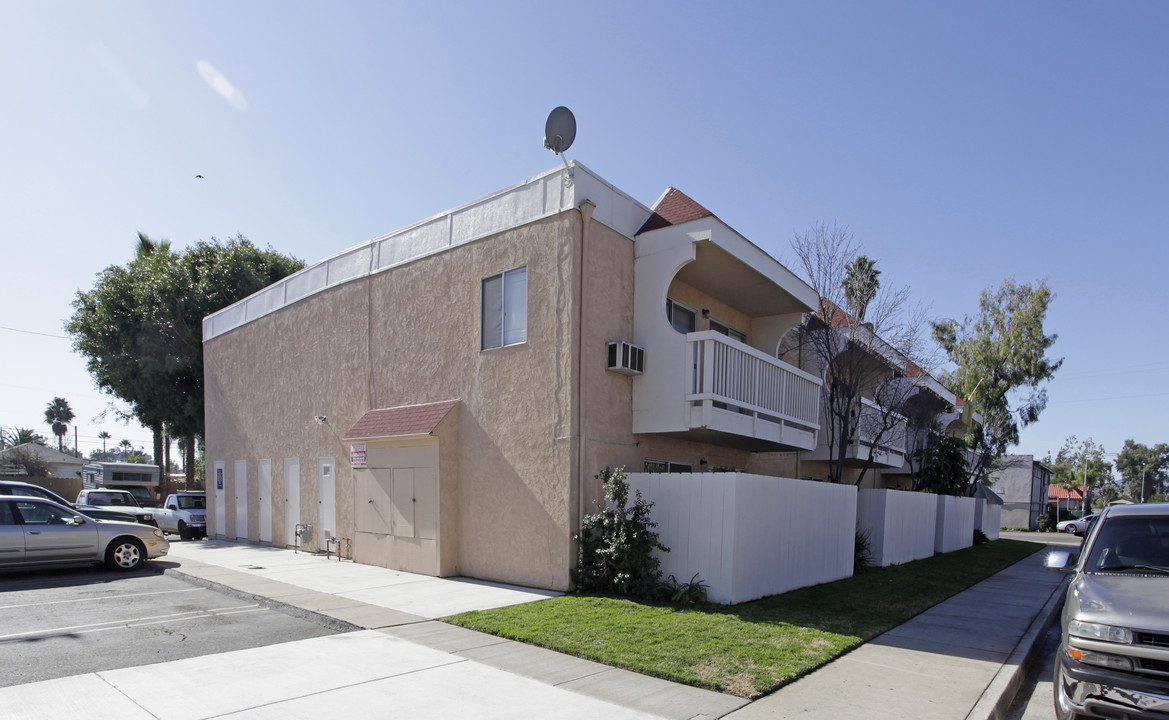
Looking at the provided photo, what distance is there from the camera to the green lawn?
22.5 ft

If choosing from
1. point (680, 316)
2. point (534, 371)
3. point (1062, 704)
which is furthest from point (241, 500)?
point (1062, 704)

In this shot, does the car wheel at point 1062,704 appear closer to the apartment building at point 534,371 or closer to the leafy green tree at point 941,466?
the apartment building at point 534,371

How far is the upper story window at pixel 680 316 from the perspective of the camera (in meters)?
13.8

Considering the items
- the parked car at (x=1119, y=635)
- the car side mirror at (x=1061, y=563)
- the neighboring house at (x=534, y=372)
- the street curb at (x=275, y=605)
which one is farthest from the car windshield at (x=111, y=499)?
the parked car at (x=1119, y=635)

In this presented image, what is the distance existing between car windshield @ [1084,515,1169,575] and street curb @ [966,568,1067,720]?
142 centimetres

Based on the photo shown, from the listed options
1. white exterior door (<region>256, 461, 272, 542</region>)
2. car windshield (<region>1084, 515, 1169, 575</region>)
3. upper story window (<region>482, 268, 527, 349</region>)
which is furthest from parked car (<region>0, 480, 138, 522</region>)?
car windshield (<region>1084, 515, 1169, 575</region>)

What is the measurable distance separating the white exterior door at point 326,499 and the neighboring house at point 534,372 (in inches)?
2.2

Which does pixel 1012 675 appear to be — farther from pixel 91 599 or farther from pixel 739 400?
pixel 91 599

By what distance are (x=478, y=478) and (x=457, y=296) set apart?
3462 millimetres

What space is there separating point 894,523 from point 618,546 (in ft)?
32.1

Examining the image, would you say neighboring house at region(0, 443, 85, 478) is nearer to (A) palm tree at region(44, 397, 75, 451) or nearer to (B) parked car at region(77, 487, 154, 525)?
(A) palm tree at region(44, 397, 75, 451)

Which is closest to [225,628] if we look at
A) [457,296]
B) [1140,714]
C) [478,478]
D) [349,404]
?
[478,478]

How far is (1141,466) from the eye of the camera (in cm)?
11162

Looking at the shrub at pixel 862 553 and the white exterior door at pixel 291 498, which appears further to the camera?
the white exterior door at pixel 291 498
